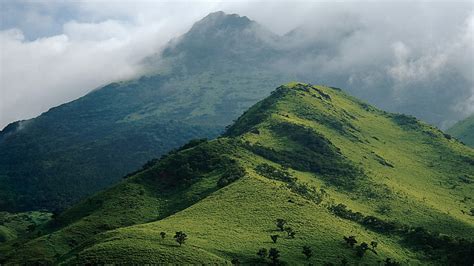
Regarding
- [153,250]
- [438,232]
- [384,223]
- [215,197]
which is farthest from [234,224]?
[438,232]

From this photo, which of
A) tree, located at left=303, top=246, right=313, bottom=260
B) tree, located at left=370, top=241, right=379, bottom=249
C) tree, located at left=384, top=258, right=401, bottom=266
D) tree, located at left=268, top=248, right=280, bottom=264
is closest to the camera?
tree, located at left=268, top=248, right=280, bottom=264

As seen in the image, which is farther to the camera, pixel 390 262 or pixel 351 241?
pixel 351 241

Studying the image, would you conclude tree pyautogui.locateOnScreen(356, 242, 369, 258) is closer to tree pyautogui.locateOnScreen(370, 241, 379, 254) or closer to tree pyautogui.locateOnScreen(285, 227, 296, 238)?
tree pyautogui.locateOnScreen(370, 241, 379, 254)

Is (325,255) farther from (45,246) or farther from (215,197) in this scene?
(45,246)

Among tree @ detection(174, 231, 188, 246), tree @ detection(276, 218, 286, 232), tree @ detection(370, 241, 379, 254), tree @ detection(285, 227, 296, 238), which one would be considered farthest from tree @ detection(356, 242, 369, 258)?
tree @ detection(174, 231, 188, 246)

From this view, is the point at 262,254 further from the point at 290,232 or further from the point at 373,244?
the point at 373,244

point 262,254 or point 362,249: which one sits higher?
point 362,249

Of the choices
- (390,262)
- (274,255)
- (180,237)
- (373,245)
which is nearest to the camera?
(274,255)

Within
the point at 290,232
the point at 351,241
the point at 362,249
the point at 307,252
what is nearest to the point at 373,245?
the point at 362,249

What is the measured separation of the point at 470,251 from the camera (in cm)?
16625

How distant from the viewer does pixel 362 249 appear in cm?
16150

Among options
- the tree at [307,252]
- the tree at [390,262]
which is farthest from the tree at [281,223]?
the tree at [390,262]

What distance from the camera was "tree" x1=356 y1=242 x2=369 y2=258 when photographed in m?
159

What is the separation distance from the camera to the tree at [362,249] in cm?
15866
